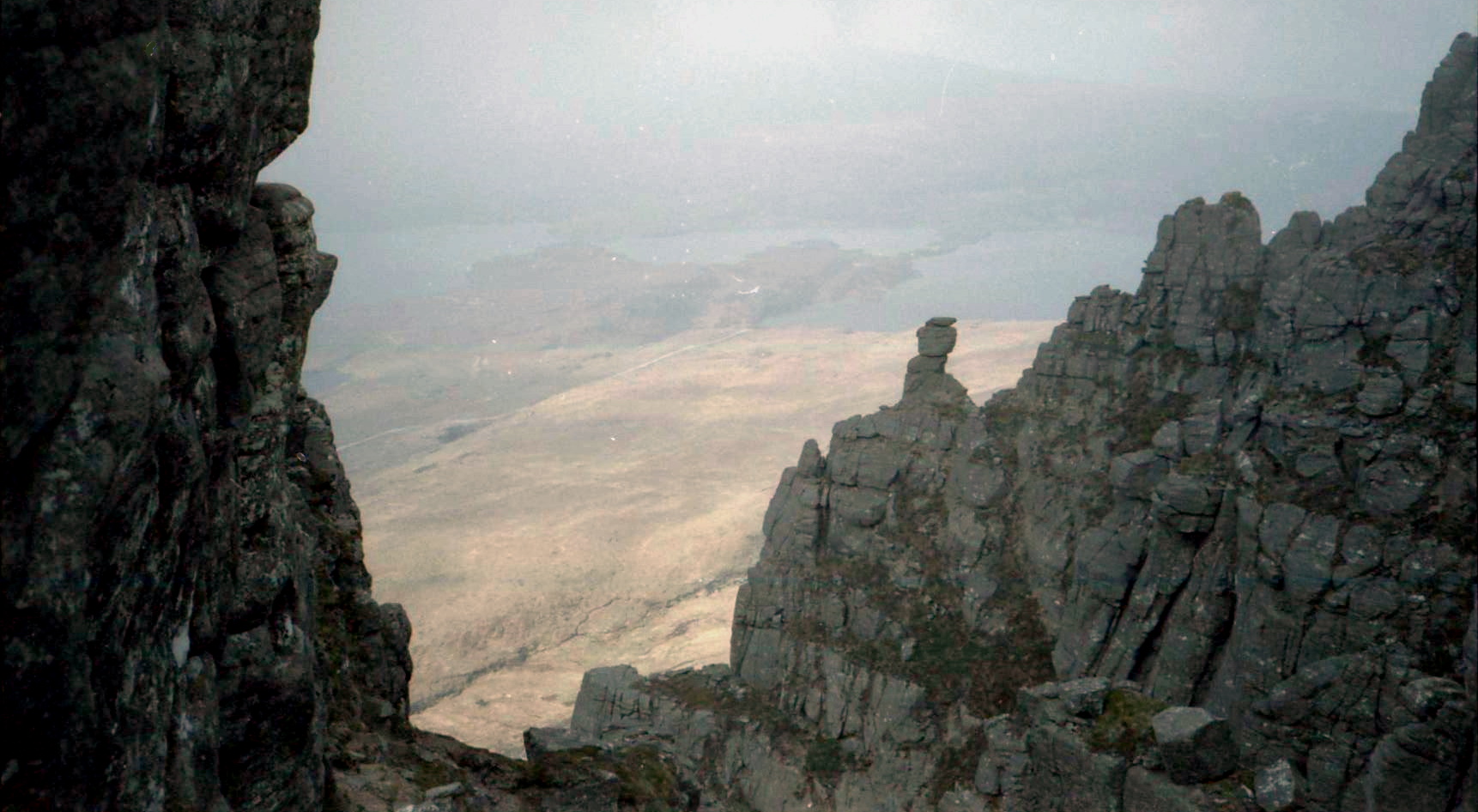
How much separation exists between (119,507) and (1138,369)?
136 feet

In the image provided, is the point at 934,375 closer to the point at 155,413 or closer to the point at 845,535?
the point at 845,535

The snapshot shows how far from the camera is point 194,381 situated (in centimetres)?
992

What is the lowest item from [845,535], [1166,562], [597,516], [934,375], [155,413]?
[597,516]

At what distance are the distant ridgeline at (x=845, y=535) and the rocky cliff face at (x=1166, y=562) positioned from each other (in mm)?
137

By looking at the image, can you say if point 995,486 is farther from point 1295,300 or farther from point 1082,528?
point 1295,300

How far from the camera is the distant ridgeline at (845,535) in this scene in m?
7.69

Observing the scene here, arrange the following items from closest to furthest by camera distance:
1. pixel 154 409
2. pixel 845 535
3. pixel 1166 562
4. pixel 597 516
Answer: pixel 154 409 → pixel 1166 562 → pixel 845 535 → pixel 597 516

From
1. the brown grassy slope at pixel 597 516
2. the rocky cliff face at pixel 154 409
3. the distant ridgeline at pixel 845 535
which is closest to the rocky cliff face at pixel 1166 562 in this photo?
the distant ridgeline at pixel 845 535

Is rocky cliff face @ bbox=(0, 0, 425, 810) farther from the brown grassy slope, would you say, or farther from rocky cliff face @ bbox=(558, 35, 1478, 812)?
the brown grassy slope

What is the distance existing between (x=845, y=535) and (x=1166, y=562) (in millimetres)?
15722

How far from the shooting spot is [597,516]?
104 meters

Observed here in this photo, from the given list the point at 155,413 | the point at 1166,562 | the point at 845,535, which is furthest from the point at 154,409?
Answer: the point at 845,535

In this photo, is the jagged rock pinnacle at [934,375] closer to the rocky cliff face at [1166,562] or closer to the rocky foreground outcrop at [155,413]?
the rocky cliff face at [1166,562]

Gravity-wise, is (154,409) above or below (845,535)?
above
